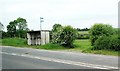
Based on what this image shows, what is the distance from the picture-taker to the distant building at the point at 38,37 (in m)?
35.8

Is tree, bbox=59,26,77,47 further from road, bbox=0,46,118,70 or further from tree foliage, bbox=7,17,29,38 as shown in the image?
tree foliage, bbox=7,17,29,38

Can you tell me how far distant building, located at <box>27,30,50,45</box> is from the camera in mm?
35750

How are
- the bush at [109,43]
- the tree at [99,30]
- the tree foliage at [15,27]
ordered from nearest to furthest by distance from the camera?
the bush at [109,43] → the tree at [99,30] → the tree foliage at [15,27]

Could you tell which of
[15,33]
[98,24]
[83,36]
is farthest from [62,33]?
[15,33]

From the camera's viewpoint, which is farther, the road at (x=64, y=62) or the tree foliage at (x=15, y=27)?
the tree foliage at (x=15, y=27)

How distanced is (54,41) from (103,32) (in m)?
6.15

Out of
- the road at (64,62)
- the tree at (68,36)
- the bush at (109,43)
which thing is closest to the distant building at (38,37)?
the tree at (68,36)

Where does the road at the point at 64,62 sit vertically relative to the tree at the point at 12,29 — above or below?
below

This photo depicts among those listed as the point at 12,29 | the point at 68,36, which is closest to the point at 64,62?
the point at 68,36

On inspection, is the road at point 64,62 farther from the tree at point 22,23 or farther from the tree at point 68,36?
the tree at point 22,23

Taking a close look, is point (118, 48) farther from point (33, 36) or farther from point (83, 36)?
point (83, 36)

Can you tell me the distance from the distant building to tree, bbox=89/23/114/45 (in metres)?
7.80

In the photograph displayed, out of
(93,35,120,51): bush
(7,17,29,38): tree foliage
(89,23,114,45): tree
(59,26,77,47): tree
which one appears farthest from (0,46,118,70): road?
(7,17,29,38): tree foliage

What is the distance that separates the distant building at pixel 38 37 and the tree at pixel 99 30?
780 centimetres
